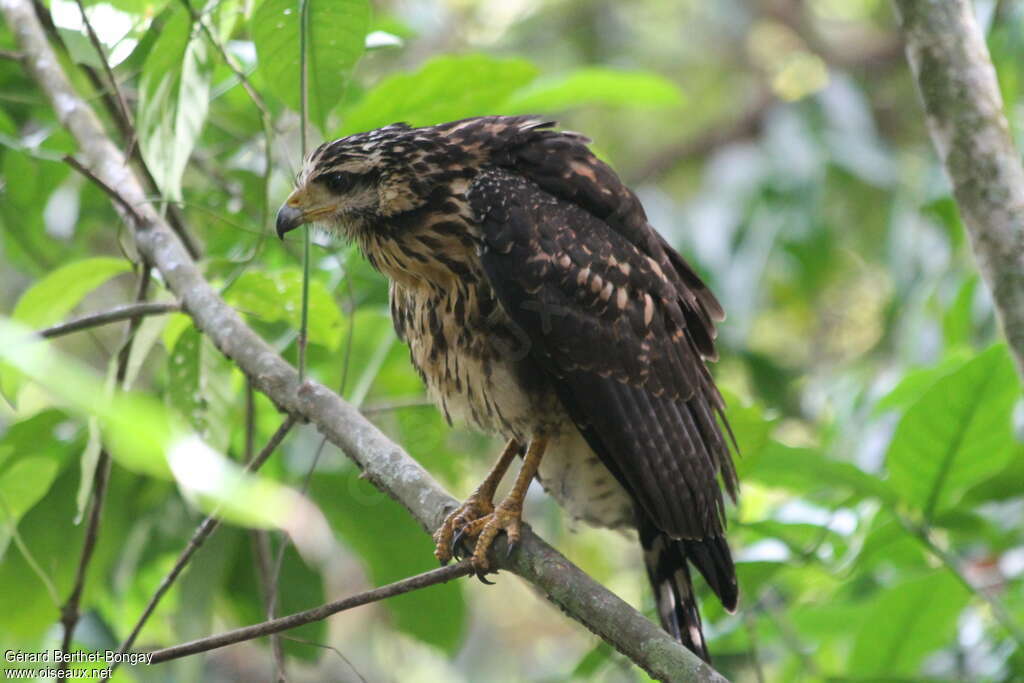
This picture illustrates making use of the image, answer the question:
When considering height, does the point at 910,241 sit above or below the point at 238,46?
below

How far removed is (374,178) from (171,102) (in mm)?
508

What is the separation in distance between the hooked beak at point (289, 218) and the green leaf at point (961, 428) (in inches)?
57.8

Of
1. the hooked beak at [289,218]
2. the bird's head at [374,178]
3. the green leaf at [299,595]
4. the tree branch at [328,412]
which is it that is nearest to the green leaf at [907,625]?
the tree branch at [328,412]

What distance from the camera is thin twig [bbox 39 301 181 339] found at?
2260mm

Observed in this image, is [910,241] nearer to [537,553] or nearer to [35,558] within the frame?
[537,553]

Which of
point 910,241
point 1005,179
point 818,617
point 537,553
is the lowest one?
point 818,617

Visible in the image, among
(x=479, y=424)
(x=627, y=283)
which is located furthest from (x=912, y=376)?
(x=479, y=424)

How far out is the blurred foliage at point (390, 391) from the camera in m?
2.44

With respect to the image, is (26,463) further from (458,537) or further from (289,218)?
(458,537)

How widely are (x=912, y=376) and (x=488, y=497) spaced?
1146 millimetres

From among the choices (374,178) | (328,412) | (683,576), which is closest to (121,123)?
(374,178)

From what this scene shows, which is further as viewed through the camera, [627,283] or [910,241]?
[910,241]

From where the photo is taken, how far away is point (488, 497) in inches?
105

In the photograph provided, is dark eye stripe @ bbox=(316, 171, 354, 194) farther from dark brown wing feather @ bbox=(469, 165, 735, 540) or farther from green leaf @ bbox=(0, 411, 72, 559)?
green leaf @ bbox=(0, 411, 72, 559)
